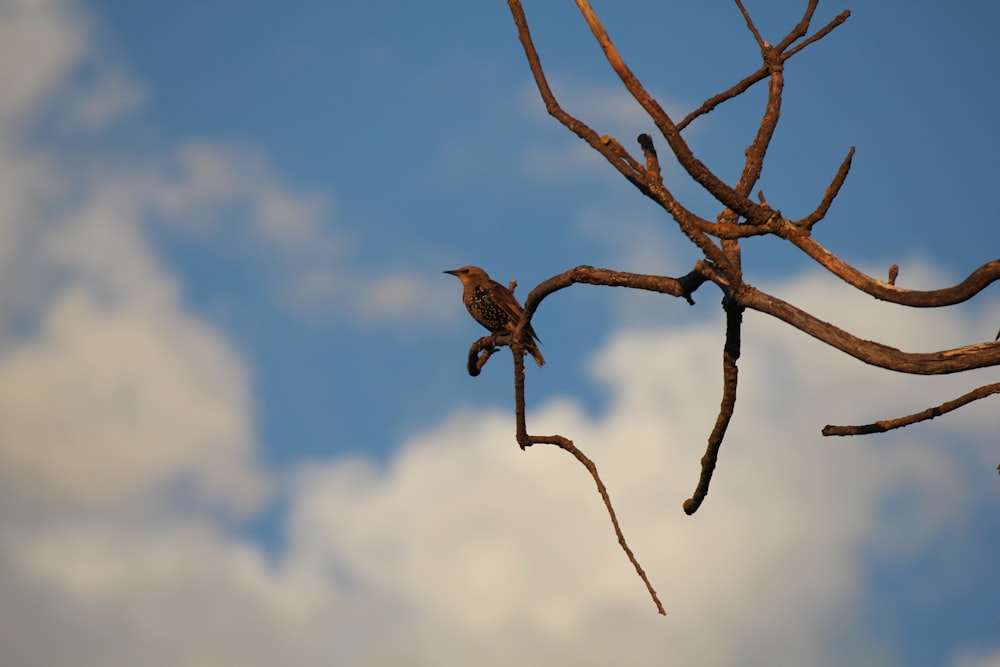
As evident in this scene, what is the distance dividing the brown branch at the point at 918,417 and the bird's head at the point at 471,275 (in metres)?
7.47

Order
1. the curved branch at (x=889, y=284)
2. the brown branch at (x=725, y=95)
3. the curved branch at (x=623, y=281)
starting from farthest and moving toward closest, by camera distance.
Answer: the brown branch at (x=725, y=95) < the curved branch at (x=623, y=281) < the curved branch at (x=889, y=284)

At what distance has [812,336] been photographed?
5.13m

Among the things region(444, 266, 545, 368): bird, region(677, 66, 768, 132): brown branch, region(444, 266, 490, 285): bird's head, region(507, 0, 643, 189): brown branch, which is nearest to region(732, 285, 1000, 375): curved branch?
region(507, 0, 643, 189): brown branch

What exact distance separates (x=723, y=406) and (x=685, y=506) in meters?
0.68

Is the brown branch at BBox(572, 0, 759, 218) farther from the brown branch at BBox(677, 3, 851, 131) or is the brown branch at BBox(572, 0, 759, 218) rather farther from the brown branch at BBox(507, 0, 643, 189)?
the brown branch at BBox(677, 3, 851, 131)

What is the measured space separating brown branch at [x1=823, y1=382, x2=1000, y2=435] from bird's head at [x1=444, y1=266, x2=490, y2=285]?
747cm

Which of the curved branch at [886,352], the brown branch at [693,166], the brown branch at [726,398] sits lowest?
the curved branch at [886,352]

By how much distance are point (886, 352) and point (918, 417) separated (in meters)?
0.85

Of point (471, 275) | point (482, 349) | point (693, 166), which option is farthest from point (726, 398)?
point (471, 275)

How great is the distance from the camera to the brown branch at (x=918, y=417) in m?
5.35

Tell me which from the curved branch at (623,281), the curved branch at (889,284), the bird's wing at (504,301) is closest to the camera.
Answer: the curved branch at (889,284)

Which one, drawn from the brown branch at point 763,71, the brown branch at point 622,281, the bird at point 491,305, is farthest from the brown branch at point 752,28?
the bird at point 491,305

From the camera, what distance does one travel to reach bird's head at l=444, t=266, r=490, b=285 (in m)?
13.1

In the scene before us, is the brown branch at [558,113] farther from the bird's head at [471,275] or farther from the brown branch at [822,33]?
the bird's head at [471,275]
